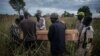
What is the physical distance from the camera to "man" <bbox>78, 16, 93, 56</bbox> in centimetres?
1145

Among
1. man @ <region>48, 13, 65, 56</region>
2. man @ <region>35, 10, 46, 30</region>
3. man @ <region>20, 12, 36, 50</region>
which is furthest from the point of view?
man @ <region>35, 10, 46, 30</region>

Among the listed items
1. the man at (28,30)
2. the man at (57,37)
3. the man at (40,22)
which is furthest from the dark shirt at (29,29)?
the man at (57,37)

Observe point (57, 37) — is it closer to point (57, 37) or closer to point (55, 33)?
point (57, 37)

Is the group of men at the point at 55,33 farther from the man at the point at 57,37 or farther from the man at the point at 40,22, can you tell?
the man at the point at 40,22

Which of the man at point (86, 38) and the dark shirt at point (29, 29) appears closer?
the man at point (86, 38)

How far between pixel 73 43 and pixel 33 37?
1299 millimetres

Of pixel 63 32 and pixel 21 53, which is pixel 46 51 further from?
pixel 63 32

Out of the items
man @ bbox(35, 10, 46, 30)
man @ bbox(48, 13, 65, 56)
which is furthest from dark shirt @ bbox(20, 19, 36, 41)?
man @ bbox(48, 13, 65, 56)

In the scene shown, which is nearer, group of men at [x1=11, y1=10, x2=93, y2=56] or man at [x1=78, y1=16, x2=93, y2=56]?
group of men at [x1=11, y1=10, x2=93, y2=56]

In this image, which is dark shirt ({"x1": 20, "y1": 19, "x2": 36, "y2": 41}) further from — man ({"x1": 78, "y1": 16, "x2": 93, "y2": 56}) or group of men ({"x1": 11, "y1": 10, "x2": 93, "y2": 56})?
man ({"x1": 78, "y1": 16, "x2": 93, "y2": 56})

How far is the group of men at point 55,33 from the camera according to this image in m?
11.0

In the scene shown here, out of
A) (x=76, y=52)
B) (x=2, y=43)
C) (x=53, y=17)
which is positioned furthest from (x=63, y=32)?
(x=2, y=43)

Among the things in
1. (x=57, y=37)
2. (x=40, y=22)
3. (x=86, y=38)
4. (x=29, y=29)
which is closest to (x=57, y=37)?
(x=57, y=37)

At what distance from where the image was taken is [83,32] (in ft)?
37.8
